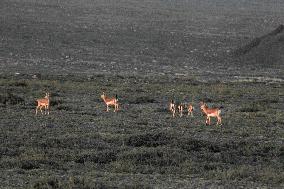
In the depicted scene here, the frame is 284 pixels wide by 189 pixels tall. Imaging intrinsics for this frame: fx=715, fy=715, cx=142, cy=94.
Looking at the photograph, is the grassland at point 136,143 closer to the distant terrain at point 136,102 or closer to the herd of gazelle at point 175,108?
the distant terrain at point 136,102

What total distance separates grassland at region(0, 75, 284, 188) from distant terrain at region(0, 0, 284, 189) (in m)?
0.04

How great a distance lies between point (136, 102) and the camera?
29266mm

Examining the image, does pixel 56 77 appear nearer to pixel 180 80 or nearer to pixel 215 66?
pixel 180 80

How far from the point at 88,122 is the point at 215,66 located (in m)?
30.5

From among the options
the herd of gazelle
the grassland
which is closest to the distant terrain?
the grassland

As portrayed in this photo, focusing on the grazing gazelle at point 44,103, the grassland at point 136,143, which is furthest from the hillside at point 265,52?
the grazing gazelle at point 44,103

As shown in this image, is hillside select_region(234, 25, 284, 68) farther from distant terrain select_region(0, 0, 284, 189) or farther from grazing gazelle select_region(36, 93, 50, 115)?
grazing gazelle select_region(36, 93, 50, 115)

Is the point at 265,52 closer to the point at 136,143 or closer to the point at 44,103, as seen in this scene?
the point at 44,103

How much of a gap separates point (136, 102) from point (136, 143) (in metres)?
10.5

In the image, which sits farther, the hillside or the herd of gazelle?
the hillside

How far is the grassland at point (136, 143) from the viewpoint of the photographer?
1478cm

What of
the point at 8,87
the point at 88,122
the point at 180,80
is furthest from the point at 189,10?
the point at 88,122

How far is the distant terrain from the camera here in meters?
15.6

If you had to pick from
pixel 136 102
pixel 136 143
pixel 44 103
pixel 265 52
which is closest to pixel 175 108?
pixel 136 102
